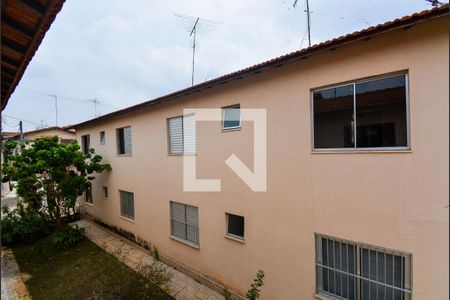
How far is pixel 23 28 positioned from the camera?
3.62 metres

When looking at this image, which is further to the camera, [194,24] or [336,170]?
[194,24]

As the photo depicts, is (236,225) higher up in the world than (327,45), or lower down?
lower down

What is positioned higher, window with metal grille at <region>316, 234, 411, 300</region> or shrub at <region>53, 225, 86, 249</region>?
window with metal grille at <region>316, 234, 411, 300</region>

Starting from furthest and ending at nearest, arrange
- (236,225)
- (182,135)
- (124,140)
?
(124,140)
(182,135)
(236,225)

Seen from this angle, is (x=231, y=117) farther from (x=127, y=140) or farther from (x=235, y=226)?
(x=127, y=140)

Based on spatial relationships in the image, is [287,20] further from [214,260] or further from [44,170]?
[44,170]

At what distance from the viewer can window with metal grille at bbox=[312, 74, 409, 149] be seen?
5000 mm

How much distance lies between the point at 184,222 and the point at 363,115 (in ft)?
23.7

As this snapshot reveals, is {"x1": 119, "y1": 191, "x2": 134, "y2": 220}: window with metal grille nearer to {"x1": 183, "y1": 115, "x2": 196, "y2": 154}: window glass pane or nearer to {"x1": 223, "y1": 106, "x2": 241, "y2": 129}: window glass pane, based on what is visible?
{"x1": 183, "y1": 115, "x2": 196, "y2": 154}: window glass pane

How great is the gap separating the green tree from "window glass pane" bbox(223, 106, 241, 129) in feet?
29.5

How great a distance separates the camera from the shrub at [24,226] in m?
13.1

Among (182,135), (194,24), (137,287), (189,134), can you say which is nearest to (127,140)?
(182,135)

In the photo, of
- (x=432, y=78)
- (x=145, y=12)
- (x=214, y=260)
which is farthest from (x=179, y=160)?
(x=432, y=78)

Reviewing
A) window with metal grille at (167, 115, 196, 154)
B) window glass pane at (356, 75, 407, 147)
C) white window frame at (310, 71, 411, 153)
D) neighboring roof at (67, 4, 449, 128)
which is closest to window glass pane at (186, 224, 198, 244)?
window with metal grille at (167, 115, 196, 154)
